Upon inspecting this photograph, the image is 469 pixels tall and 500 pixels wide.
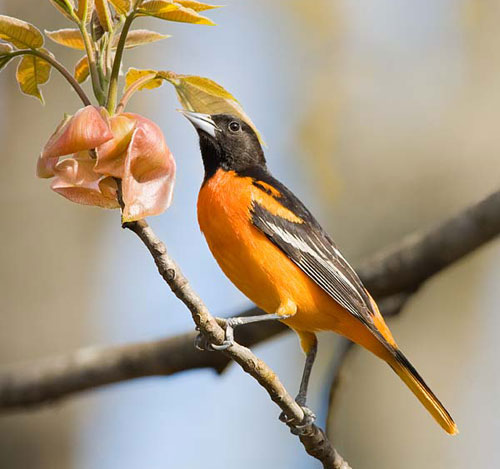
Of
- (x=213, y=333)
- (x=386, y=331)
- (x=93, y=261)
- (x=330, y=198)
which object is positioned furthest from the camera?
(x=330, y=198)

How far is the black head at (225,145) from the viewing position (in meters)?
4.51

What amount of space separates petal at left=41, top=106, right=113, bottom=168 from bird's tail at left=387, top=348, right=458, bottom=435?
2310mm

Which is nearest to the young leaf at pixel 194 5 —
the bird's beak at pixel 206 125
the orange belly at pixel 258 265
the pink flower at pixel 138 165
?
the pink flower at pixel 138 165

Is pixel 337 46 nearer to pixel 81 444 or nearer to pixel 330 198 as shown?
pixel 330 198

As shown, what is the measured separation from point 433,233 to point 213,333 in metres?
2.04

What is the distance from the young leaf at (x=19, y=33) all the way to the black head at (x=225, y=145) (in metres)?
2.20

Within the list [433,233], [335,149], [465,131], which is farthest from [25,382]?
[465,131]

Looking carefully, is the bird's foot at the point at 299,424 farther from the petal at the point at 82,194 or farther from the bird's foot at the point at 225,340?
the petal at the point at 82,194

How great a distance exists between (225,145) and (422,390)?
1715 millimetres

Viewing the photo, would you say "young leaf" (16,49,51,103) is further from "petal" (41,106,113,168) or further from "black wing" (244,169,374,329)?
"black wing" (244,169,374,329)

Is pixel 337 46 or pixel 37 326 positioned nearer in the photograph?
pixel 37 326

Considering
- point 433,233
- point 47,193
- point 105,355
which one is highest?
point 433,233

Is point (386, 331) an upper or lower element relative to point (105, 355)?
upper

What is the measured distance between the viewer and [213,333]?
2518mm
